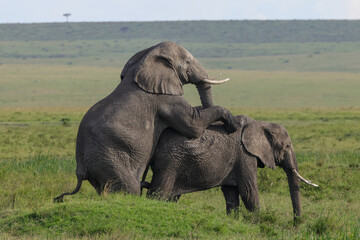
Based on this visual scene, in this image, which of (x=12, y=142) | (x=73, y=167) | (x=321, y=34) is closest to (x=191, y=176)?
(x=73, y=167)

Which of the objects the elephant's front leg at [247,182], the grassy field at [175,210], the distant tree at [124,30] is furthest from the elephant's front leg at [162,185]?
the distant tree at [124,30]

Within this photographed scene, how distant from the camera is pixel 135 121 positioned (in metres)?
8.94

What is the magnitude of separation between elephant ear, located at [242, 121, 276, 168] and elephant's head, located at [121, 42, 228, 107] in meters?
0.64

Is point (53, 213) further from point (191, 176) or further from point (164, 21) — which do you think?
point (164, 21)

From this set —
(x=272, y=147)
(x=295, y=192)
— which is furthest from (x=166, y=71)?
(x=295, y=192)

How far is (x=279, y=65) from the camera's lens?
121 metres

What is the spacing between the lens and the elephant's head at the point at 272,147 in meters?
9.74

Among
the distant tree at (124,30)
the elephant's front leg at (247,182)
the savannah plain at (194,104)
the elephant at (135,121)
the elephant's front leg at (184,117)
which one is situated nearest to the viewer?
the savannah plain at (194,104)

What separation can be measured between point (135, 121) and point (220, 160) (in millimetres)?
1310

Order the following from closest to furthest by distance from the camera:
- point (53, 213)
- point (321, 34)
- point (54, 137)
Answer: point (53, 213) → point (54, 137) → point (321, 34)

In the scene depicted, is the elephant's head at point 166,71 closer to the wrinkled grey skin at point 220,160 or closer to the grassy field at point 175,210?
the wrinkled grey skin at point 220,160

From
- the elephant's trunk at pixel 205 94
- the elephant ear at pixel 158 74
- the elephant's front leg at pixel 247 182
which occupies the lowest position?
the elephant's front leg at pixel 247 182

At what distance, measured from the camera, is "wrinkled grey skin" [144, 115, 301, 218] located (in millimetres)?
9219

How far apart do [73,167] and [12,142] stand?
34.3 ft
